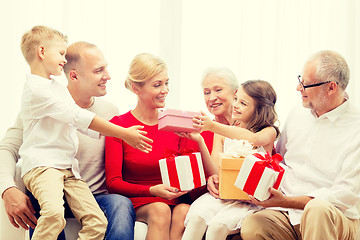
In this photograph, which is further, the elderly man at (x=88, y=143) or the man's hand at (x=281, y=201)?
the elderly man at (x=88, y=143)

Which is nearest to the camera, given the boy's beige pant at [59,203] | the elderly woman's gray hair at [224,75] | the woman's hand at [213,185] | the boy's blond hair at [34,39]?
the boy's beige pant at [59,203]

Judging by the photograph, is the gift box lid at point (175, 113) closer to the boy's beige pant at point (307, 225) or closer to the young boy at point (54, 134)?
the young boy at point (54, 134)

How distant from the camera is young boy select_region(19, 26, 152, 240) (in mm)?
2271

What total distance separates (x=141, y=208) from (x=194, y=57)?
1863 mm

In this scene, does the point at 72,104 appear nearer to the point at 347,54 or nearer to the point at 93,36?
the point at 93,36

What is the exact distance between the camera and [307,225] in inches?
86.2

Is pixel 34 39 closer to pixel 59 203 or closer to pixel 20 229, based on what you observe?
pixel 59 203

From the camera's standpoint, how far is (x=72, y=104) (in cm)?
241

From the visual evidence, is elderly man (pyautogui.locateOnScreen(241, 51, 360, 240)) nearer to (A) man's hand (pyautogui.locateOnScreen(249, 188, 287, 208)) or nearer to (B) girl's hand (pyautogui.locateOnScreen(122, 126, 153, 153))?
(A) man's hand (pyautogui.locateOnScreen(249, 188, 287, 208))

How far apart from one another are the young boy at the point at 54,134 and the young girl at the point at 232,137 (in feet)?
1.42

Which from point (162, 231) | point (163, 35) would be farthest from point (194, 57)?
point (162, 231)

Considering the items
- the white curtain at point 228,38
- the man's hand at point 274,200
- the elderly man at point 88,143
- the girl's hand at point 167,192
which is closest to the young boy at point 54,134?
the elderly man at point 88,143

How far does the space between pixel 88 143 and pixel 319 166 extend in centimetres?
136

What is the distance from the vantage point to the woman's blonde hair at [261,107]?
274cm
